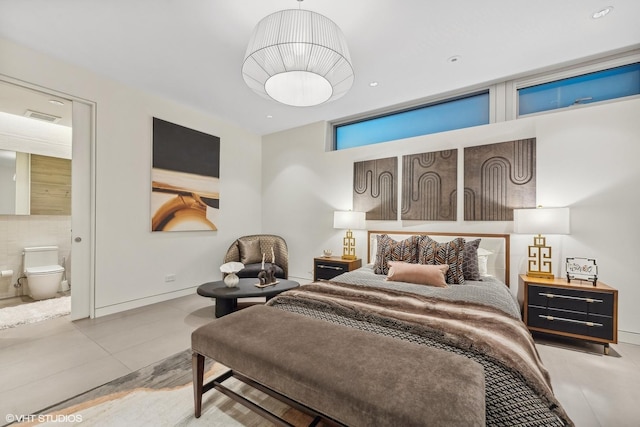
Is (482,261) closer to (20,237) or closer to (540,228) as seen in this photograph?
(540,228)

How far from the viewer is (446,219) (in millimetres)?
3568

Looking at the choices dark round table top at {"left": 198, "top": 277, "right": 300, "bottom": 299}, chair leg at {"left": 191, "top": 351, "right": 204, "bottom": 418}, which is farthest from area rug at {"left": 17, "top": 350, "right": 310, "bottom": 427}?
dark round table top at {"left": 198, "top": 277, "right": 300, "bottom": 299}

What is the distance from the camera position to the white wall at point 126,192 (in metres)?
3.01

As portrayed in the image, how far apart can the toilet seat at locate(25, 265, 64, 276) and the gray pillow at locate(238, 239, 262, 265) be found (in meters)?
2.57

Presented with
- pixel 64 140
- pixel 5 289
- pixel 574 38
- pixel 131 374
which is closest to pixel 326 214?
pixel 131 374

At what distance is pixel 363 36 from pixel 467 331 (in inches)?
102

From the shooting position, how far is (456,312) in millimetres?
1798

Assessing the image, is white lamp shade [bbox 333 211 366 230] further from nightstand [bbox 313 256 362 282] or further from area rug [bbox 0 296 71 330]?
area rug [bbox 0 296 71 330]

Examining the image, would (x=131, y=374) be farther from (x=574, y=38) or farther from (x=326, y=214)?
(x=574, y=38)

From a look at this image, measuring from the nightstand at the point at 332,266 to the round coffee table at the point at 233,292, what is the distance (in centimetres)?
73

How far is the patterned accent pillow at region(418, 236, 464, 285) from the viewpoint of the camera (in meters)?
2.77

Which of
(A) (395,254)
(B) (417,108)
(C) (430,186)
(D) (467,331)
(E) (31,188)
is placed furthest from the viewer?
(E) (31,188)

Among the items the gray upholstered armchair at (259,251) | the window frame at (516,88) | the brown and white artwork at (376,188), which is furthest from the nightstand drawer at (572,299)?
the gray upholstered armchair at (259,251)

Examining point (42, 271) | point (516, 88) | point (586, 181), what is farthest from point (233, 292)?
point (516, 88)
